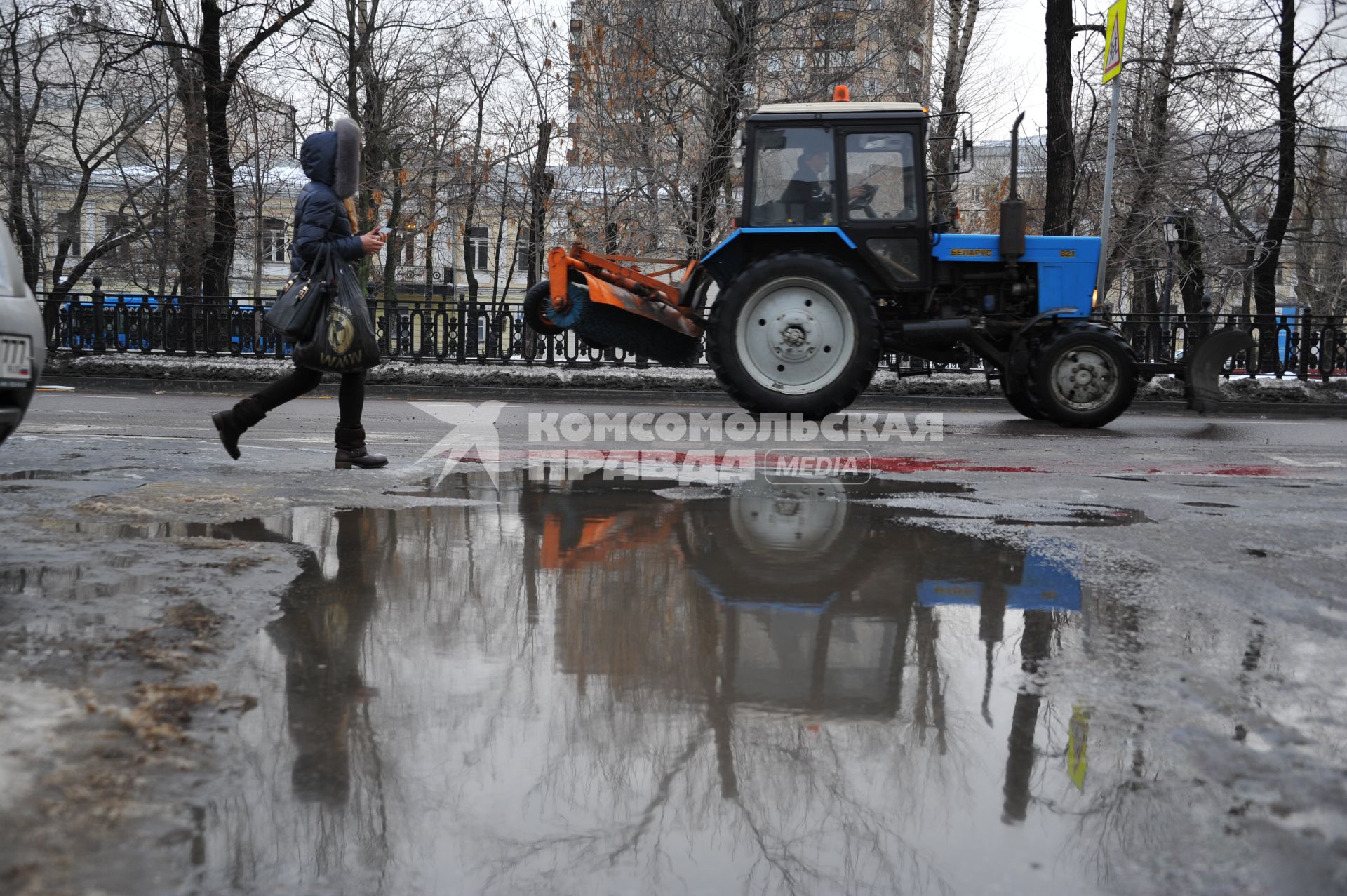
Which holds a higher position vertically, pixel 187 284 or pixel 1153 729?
pixel 187 284

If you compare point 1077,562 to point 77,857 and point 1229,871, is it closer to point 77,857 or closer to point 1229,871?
point 1229,871

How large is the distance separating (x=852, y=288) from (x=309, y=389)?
5.13m

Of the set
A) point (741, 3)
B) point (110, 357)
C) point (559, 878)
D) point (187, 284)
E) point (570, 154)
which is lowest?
point (559, 878)

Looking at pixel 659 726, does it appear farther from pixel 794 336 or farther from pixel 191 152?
pixel 191 152

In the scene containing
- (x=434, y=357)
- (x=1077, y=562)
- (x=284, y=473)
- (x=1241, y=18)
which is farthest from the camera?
(x=1241, y=18)

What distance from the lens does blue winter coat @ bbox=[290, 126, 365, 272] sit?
6.62 metres

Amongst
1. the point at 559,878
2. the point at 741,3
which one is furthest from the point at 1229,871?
the point at 741,3

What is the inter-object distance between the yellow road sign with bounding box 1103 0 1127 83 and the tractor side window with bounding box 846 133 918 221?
3954 millimetres

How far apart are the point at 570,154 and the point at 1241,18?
14155 millimetres

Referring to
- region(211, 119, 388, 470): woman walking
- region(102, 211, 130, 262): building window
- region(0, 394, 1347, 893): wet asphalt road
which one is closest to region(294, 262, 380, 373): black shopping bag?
region(211, 119, 388, 470): woman walking

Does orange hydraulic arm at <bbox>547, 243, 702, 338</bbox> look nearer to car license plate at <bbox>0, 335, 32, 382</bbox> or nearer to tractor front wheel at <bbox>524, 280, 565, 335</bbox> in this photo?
tractor front wheel at <bbox>524, 280, 565, 335</bbox>

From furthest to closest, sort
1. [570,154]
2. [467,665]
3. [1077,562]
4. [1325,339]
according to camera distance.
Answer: [570,154]
[1325,339]
[1077,562]
[467,665]

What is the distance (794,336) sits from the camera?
10.7 metres

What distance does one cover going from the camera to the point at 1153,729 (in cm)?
284
